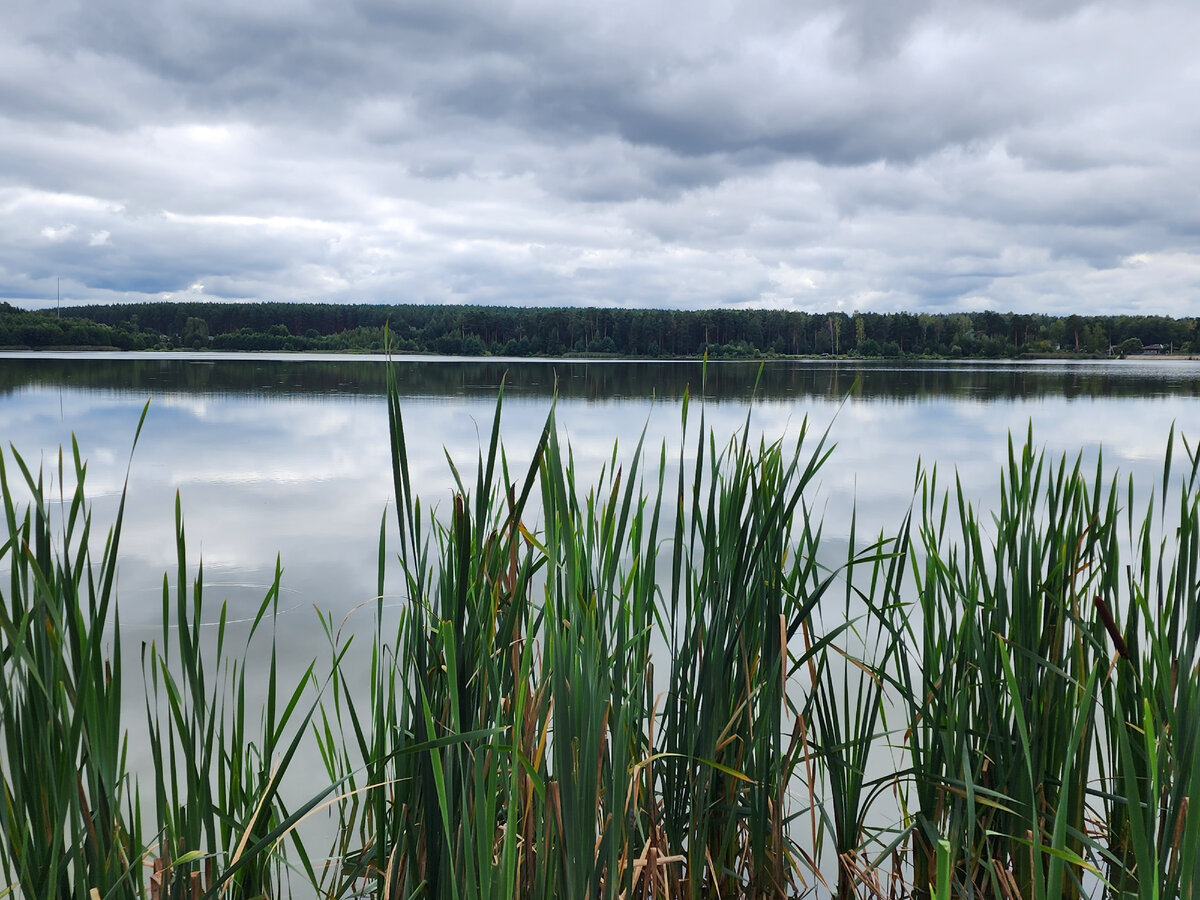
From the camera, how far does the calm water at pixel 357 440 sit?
6.88 meters

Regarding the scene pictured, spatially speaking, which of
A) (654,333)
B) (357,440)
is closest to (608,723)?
(357,440)

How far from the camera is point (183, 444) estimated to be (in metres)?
13.3

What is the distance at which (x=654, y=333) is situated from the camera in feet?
240

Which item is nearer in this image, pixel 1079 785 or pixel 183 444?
pixel 1079 785

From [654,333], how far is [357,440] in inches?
2395

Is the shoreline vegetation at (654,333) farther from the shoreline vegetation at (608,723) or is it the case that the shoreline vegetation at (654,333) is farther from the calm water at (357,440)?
the shoreline vegetation at (608,723)

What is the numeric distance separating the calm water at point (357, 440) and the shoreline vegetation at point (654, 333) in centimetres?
4514

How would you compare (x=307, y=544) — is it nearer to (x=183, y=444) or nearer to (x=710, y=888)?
(x=710, y=888)

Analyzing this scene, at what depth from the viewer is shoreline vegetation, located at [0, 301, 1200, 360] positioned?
Result: 235 feet

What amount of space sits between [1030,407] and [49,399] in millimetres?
22483

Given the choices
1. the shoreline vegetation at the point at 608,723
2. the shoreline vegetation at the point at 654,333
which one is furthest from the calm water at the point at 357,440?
the shoreline vegetation at the point at 654,333

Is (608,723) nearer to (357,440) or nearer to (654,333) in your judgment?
(357,440)

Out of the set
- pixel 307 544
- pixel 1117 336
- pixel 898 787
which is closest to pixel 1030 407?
pixel 307 544

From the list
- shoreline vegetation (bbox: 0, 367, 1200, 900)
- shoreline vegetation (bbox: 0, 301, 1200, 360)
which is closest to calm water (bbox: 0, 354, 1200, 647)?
shoreline vegetation (bbox: 0, 367, 1200, 900)
